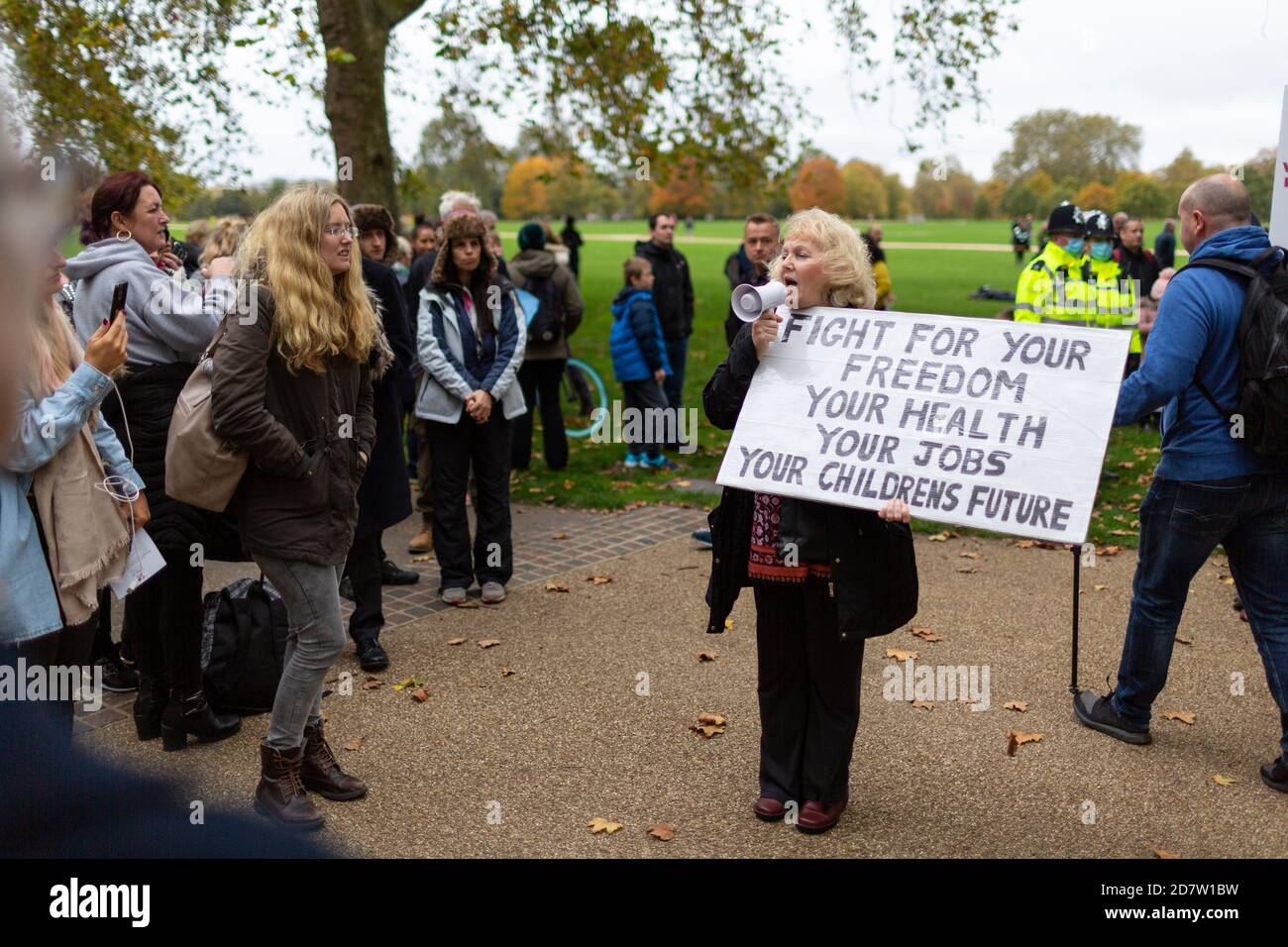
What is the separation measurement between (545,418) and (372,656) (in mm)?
5148

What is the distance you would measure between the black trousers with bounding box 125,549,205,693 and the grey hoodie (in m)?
0.88

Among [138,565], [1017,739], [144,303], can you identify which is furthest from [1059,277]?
[138,565]

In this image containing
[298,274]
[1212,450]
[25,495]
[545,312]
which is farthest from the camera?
[545,312]

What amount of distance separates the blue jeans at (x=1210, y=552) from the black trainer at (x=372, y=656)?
3594 mm

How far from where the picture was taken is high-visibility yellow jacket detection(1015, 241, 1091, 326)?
912cm

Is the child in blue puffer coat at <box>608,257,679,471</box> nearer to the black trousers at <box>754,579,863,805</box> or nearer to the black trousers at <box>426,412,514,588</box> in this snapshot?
the black trousers at <box>426,412,514,588</box>

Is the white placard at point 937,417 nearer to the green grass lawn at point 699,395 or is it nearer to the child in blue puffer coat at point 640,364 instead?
the green grass lawn at point 699,395

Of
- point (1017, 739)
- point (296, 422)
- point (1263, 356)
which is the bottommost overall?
point (1017, 739)

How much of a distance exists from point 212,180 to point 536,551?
14.5 metres

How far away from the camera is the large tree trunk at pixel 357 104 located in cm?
1302

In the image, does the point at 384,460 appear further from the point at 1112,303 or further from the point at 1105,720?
the point at 1112,303

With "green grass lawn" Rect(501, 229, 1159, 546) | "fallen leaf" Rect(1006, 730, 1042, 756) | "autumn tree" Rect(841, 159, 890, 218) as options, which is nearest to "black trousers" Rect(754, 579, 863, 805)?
"fallen leaf" Rect(1006, 730, 1042, 756)

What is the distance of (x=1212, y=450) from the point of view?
4.76 metres

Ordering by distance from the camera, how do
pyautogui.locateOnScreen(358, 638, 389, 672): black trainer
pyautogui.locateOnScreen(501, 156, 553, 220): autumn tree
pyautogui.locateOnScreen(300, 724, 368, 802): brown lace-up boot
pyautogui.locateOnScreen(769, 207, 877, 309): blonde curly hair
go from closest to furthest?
pyautogui.locateOnScreen(769, 207, 877, 309): blonde curly hair → pyautogui.locateOnScreen(300, 724, 368, 802): brown lace-up boot → pyautogui.locateOnScreen(358, 638, 389, 672): black trainer → pyautogui.locateOnScreen(501, 156, 553, 220): autumn tree
